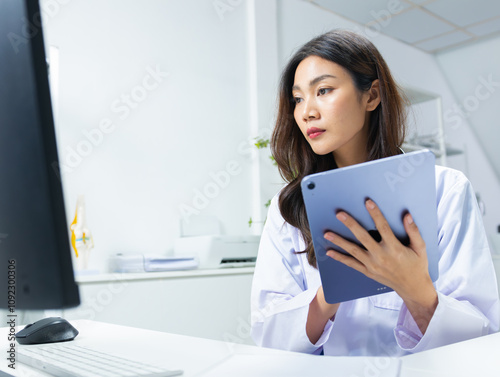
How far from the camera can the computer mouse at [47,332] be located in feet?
2.95

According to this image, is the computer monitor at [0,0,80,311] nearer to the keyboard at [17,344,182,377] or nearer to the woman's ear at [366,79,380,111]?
the keyboard at [17,344,182,377]

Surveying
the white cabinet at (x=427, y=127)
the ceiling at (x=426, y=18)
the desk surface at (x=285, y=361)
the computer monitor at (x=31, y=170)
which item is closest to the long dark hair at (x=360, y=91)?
the desk surface at (x=285, y=361)

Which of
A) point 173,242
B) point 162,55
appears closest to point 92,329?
point 173,242

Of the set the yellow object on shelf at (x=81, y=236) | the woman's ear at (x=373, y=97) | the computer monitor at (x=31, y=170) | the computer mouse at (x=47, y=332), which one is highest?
the woman's ear at (x=373, y=97)

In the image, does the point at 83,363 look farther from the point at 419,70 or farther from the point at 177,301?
the point at 419,70

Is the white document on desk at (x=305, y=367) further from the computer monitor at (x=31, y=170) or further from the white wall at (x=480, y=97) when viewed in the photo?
the white wall at (x=480, y=97)

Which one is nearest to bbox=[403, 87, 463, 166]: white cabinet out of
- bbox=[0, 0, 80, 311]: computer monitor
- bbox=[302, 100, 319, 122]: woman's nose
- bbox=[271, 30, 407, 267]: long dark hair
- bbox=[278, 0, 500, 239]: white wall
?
bbox=[278, 0, 500, 239]: white wall

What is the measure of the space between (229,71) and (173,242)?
1206 mm

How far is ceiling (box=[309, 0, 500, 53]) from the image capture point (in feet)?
12.7

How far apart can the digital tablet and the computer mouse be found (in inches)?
19.9

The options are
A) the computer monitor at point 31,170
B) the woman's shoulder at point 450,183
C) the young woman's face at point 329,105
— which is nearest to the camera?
the computer monitor at point 31,170

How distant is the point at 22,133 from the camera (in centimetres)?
46

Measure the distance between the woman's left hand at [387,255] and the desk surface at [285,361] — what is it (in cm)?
15

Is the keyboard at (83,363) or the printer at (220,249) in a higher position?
the keyboard at (83,363)
